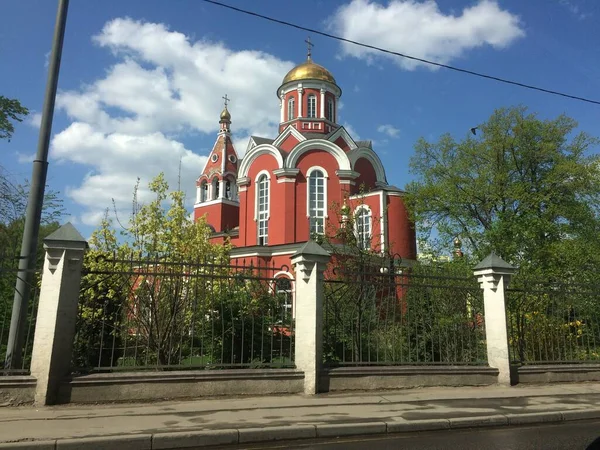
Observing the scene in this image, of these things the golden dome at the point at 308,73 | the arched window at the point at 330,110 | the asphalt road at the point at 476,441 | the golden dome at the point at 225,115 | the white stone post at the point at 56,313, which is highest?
the golden dome at the point at 225,115

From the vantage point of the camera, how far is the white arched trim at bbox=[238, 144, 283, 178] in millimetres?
27198

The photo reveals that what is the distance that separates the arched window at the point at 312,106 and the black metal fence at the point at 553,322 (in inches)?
916

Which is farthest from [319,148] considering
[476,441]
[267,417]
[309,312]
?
[476,441]

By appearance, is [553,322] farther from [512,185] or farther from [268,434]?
[512,185]

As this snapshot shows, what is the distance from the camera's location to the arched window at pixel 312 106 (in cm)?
3212

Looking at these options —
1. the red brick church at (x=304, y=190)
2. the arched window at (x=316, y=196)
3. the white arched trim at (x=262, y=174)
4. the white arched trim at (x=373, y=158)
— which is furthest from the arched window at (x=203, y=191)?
the white arched trim at (x=373, y=158)

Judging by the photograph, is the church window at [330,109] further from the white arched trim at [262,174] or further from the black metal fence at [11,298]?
the black metal fence at [11,298]

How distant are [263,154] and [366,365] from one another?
20.4 metres

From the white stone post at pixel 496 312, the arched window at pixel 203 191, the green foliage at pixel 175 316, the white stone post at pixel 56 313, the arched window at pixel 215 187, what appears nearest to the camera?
the white stone post at pixel 56 313

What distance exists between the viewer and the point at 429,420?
6.45 meters

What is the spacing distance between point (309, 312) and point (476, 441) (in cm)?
338

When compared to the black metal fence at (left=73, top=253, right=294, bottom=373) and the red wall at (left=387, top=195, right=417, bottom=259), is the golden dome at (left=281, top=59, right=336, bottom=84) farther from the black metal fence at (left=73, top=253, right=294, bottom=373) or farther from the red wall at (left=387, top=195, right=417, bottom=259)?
the black metal fence at (left=73, top=253, right=294, bottom=373)

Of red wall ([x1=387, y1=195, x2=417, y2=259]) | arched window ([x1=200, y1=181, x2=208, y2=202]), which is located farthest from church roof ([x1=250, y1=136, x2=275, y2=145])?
arched window ([x1=200, y1=181, x2=208, y2=202])

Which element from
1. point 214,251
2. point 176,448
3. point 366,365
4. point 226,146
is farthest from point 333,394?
point 226,146
